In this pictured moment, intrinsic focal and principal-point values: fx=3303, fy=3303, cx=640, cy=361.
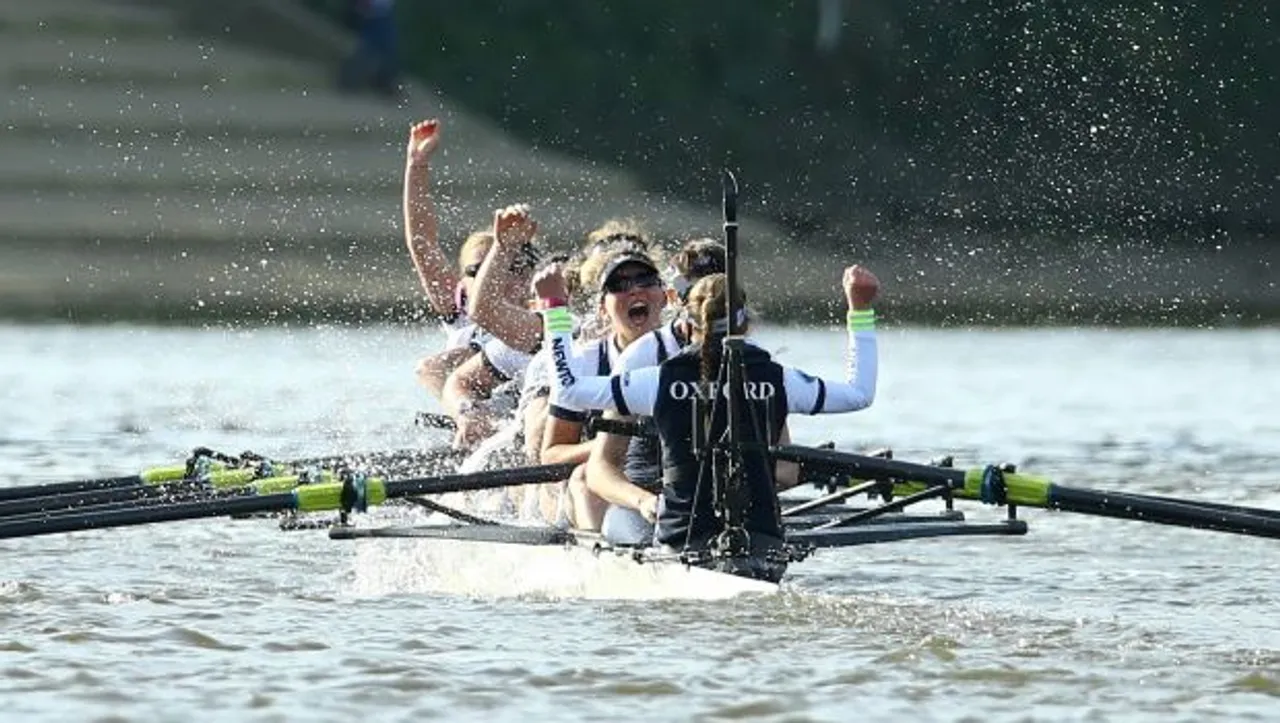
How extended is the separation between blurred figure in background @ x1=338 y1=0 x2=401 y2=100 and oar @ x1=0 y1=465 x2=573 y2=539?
25.0m

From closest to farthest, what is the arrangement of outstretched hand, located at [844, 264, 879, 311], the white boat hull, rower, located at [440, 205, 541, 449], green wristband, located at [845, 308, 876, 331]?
1. the white boat hull
2. outstretched hand, located at [844, 264, 879, 311]
3. green wristband, located at [845, 308, 876, 331]
4. rower, located at [440, 205, 541, 449]

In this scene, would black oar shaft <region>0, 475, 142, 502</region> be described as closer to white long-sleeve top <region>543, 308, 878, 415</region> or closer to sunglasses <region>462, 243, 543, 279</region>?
sunglasses <region>462, 243, 543, 279</region>

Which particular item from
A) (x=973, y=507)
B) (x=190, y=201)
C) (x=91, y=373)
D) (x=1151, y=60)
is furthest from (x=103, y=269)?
(x=973, y=507)

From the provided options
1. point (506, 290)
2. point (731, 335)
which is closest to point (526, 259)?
point (506, 290)

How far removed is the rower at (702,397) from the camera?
12.3 meters

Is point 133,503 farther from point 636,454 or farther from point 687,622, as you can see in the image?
point 687,622

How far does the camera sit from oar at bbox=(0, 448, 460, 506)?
48.0 feet

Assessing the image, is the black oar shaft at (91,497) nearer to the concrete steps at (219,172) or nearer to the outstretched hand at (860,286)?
the outstretched hand at (860,286)

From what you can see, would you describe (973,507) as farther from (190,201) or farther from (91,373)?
(190,201)

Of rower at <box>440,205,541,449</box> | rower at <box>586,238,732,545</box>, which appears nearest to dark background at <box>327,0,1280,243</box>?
rower at <box>440,205,541,449</box>

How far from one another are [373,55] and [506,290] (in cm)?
2342

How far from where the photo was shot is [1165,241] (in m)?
39.9

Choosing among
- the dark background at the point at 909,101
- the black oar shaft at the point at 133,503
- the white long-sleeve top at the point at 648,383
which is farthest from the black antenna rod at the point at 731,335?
the dark background at the point at 909,101

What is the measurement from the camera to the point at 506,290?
1519 cm
